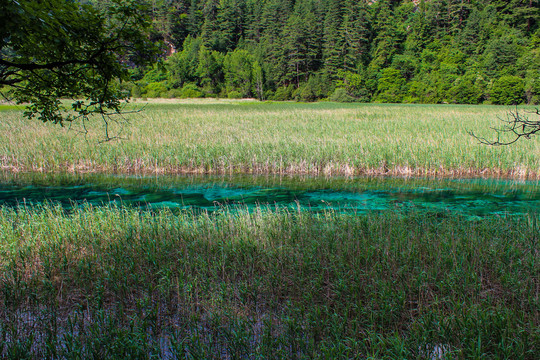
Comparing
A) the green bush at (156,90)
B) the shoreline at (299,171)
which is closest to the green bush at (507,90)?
the shoreline at (299,171)

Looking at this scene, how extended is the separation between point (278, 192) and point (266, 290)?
728 centimetres

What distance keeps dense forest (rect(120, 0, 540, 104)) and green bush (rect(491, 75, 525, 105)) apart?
150mm

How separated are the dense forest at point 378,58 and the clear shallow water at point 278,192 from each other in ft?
186

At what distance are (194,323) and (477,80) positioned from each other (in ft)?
251

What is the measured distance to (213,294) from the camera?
14.5 feet

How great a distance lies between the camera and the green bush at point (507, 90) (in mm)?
60594

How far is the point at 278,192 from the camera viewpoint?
11906 millimetres

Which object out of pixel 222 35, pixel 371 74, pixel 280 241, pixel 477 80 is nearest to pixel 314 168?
pixel 280 241

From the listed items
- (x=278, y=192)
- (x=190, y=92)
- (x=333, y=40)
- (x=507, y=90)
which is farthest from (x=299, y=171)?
(x=333, y=40)

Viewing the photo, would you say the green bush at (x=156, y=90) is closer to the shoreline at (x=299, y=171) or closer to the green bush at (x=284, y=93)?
the green bush at (x=284, y=93)

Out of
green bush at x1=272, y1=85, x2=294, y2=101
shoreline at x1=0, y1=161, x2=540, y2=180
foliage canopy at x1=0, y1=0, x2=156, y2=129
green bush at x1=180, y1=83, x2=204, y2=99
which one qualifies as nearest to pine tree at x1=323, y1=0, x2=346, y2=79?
green bush at x1=272, y1=85, x2=294, y2=101

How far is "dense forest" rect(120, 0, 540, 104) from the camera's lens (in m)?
68.4

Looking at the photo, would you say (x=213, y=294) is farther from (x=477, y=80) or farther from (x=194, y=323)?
(x=477, y=80)

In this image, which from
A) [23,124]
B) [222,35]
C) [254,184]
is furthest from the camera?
[222,35]
